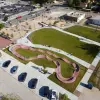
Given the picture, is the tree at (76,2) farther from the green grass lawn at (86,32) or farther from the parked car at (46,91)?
the parked car at (46,91)

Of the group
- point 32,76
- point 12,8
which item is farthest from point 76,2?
point 32,76

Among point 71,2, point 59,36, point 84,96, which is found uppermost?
point 71,2

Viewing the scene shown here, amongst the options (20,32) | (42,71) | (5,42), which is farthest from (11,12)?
(42,71)

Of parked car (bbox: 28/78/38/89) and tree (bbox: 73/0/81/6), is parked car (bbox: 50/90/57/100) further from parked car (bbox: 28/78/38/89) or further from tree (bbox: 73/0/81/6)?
tree (bbox: 73/0/81/6)

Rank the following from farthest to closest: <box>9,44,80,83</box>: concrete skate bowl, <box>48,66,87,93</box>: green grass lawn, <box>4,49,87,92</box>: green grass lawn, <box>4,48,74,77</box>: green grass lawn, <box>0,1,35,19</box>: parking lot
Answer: <box>0,1,35,19</box>: parking lot < <box>4,48,74,77</box>: green grass lawn < <box>9,44,80,83</box>: concrete skate bowl < <box>4,49,87,92</box>: green grass lawn < <box>48,66,87,93</box>: green grass lawn

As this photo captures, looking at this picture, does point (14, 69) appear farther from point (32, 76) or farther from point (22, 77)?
point (32, 76)

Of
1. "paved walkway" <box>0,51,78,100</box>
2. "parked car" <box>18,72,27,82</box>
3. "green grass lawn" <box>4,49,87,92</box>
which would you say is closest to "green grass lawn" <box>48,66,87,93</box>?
"green grass lawn" <box>4,49,87,92</box>

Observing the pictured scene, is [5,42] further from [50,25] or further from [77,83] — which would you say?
[77,83]
